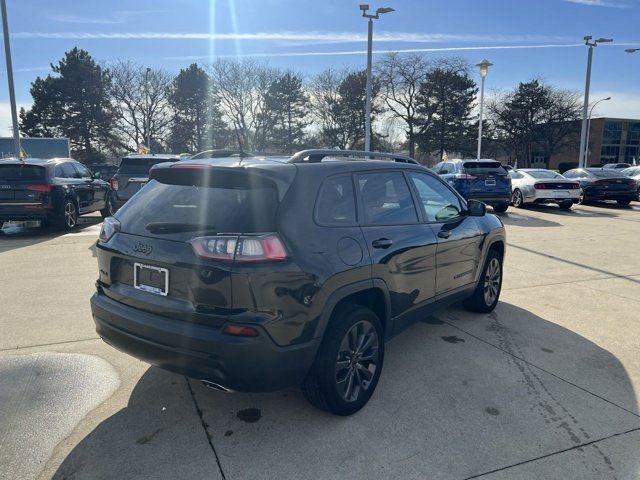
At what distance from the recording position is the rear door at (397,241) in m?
3.22

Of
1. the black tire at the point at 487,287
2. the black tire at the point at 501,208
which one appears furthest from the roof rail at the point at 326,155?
the black tire at the point at 501,208

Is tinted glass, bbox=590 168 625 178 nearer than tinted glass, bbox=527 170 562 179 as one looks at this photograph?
No

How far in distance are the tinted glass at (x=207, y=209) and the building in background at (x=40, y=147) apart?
31829 mm

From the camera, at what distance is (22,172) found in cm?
964

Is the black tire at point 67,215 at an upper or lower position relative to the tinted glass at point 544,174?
lower

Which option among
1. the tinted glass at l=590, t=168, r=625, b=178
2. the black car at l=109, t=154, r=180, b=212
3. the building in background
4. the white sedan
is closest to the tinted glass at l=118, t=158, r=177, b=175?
the black car at l=109, t=154, r=180, b=212

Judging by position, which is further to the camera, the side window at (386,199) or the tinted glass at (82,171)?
the tinted glass at (82,171)

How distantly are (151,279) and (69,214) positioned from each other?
29.6 ft

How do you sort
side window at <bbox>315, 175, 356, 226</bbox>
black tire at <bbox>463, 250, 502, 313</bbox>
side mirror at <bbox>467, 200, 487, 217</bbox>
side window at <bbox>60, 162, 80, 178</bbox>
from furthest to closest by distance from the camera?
side window at <bbox>60, 162, 80, 178</bbox> → black tire at <bbox>463, 250, 502, 313</bbox> → side mirror at <bbox>467, 200, 487, 217</bbox> → side window at <bbox>315, 175, 356, 226</bbox>

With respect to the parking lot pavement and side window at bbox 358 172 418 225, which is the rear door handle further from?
the parking lot pavement

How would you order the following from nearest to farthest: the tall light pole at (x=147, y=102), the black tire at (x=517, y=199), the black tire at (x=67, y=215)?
the black tire at (x=67, y=215)
the black tire at (x=517, y=199)
the tall light pole at (x=147, y=102)

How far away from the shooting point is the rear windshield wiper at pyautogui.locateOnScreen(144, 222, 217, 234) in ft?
8.65

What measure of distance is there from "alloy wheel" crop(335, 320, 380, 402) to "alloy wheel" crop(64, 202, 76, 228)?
9293 mm

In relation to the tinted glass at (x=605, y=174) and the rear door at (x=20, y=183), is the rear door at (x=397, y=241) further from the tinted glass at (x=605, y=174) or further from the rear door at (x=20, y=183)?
the tinted glass at (x=605, y=174)
